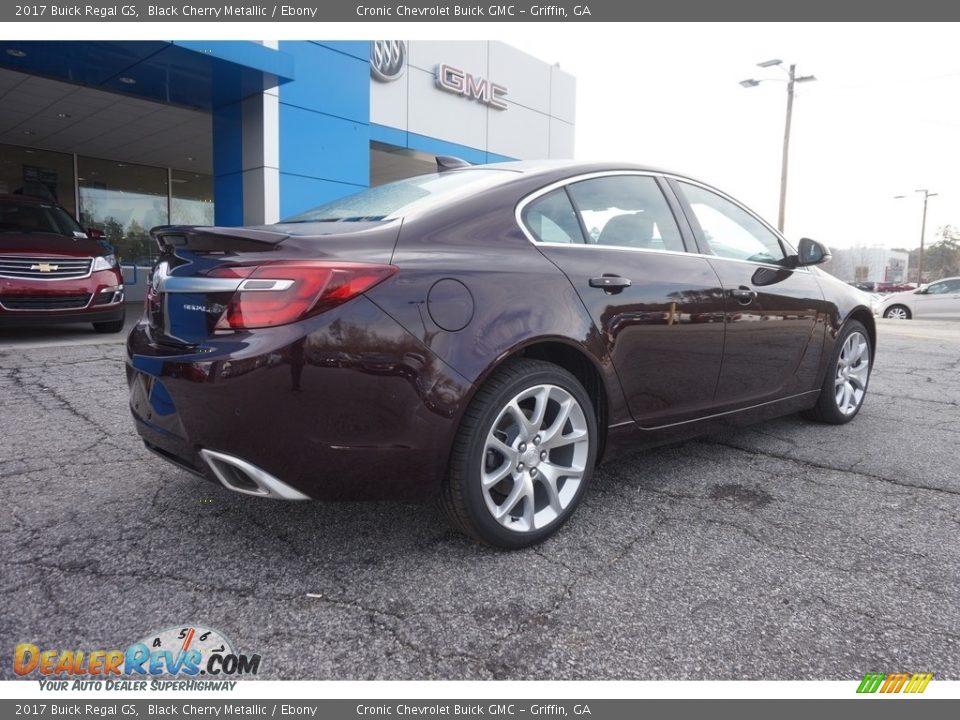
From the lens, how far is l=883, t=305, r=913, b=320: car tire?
18.5 metres

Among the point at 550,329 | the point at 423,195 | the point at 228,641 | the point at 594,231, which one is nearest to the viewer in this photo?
the point at 228,641

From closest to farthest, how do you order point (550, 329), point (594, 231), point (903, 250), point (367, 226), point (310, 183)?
point (367, 226) < point (550, 329) < point (594, 231) < point (310, 183) < point (903, 250)

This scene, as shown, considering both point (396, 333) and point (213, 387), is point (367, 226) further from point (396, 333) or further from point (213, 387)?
point (213, 387)

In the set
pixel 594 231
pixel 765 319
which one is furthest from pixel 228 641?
pixel 765 319

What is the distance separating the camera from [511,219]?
2396 millimetres

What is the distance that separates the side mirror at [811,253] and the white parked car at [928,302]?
17279 mm

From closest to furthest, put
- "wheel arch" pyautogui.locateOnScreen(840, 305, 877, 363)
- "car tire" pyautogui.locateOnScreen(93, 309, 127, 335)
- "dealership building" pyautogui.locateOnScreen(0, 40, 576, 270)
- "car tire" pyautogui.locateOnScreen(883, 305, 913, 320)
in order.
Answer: "wheel arch" pyautogui.locateOnScreen(840, 305, 877, 363) → "car tire" pyautogui.locateOnScreen(93, 309, 127, 335) → "dealership building" pyautogui.locateOnScreen(0, 40, 576, 270) → "car tire" pyautogui.locateOnScreen(883, 305, 913, 320)

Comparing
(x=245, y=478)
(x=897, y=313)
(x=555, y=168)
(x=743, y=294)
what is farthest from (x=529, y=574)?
(x=897, y=313)

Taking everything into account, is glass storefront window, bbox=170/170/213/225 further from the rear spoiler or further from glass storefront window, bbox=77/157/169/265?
the rear spoiler

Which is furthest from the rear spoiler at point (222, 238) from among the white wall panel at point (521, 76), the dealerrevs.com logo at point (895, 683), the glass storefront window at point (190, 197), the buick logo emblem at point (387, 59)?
the glass storefront window at point (190, 197)

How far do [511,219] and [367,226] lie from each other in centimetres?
55

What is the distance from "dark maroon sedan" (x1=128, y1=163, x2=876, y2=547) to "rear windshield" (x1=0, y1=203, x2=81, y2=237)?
6.53 m

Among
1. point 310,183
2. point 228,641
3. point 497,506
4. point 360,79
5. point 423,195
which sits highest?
point 360,79

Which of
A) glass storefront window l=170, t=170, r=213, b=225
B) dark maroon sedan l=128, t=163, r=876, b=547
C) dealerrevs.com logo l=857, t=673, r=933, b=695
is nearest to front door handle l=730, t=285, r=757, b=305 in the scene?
dark maroon sedan l=128, t=163, r=876, b=547
